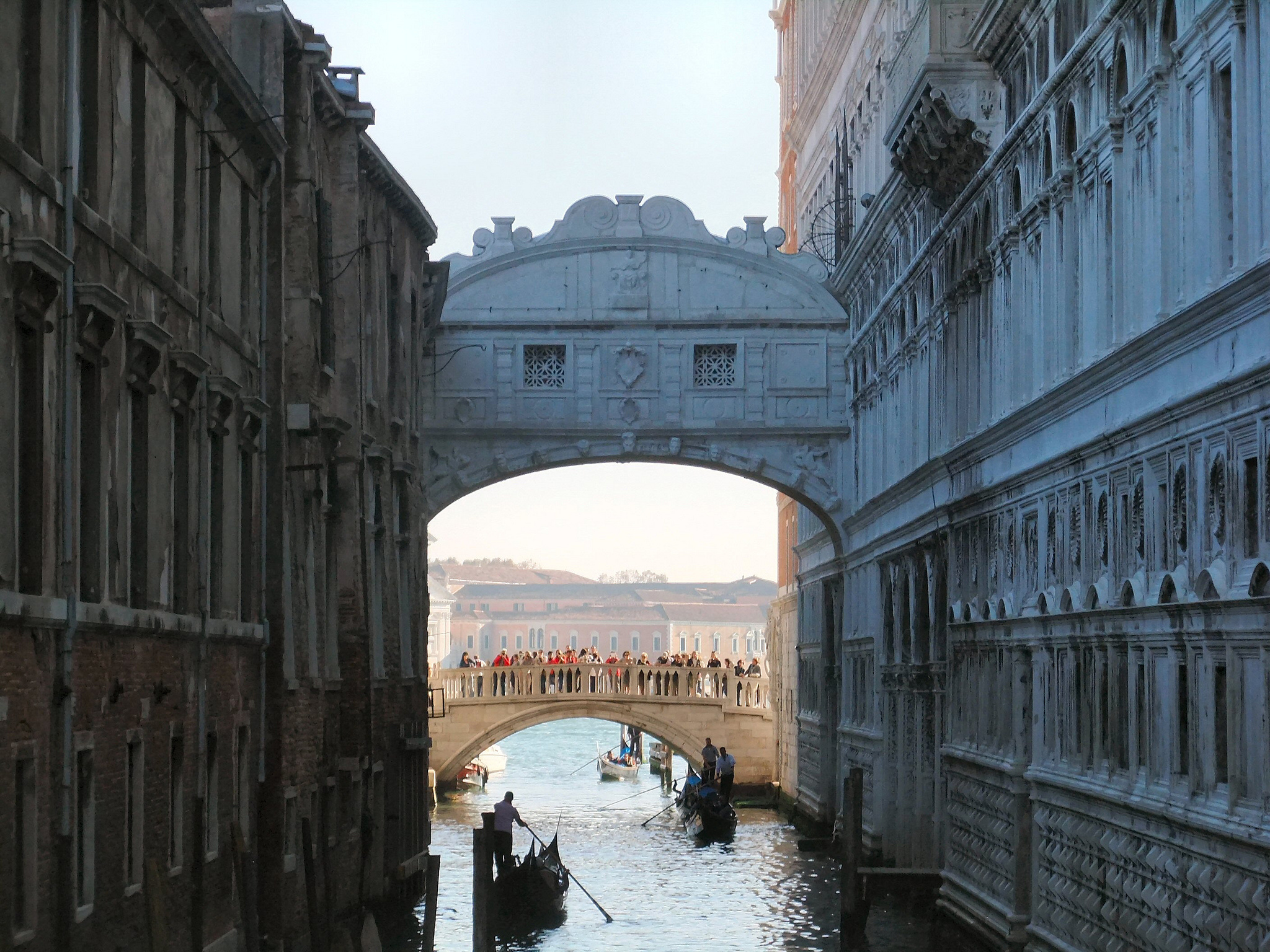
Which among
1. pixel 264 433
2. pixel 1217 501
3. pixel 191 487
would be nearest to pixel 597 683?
pixel 264 433

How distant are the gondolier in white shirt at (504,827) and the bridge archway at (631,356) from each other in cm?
441

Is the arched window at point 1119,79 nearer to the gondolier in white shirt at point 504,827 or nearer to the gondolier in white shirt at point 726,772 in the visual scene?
the gondolier in white shirt at point 504,827

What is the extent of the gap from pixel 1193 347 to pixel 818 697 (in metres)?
Result: 18.2

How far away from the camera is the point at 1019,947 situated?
49.6ft

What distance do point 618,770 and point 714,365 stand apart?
1211 inches

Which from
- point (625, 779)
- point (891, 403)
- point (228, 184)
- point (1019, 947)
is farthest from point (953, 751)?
point (625, 779)

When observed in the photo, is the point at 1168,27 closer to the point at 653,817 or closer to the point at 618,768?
the point at 653,817

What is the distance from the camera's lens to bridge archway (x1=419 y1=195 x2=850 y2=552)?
24984mm

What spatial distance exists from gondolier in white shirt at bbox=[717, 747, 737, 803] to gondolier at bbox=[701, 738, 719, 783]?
0.10 m

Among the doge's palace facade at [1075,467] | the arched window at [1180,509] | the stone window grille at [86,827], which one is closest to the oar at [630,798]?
the doge's palace facade at [1075,467]

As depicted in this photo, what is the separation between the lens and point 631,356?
25.1 m

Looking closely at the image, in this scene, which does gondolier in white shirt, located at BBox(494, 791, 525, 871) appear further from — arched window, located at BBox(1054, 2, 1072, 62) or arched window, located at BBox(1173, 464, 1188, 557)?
arched window, located at BBox(1173, 464, 1188, 557)

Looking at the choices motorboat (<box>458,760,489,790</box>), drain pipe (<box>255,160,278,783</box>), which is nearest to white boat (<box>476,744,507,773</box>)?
motorboat (<box>458,760,489,790</box>)

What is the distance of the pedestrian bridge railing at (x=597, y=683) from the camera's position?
36594 millimetres
